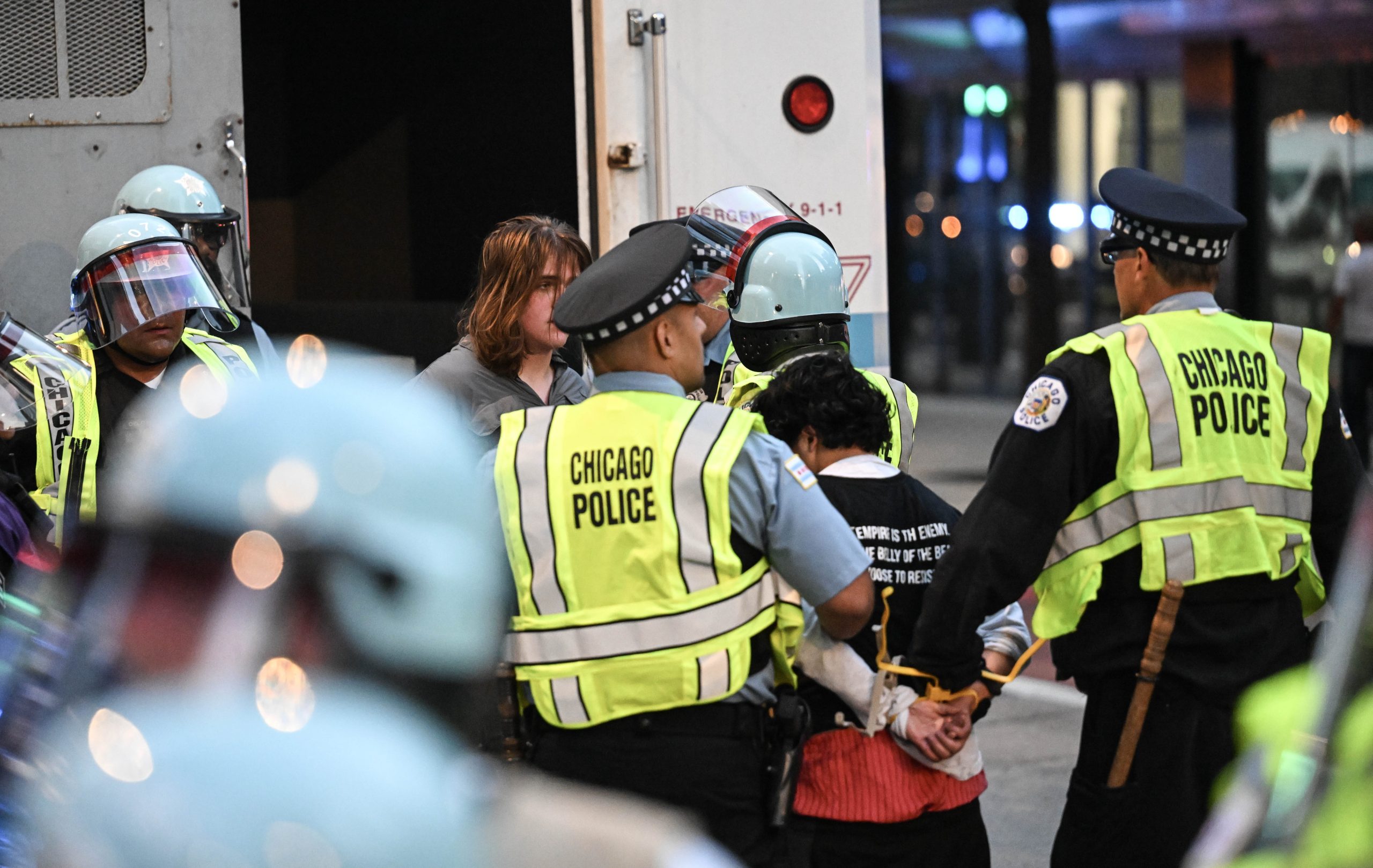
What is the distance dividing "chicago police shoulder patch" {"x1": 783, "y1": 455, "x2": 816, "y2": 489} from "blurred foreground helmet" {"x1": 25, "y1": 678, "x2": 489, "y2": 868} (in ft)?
4.76

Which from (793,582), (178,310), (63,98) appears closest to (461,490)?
(793,582)

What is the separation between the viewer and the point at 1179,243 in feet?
9.98

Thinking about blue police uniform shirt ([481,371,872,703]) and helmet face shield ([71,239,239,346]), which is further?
helmet face shield ([71,239,239,346])

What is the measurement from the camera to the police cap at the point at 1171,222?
3023mm

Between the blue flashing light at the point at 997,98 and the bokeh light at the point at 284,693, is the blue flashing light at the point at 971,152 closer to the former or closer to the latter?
the blue flashing light at the point at 997,98

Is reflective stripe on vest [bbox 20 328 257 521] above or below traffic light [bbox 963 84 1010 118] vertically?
below

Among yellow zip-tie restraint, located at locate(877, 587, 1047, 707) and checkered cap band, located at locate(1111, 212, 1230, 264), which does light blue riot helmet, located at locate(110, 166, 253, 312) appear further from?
checkered cap band, located at locate(1111, 212, 1230, 264)

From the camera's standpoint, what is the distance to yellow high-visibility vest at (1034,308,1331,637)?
288 centimetres

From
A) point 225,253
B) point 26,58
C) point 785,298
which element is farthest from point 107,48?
point 785,298

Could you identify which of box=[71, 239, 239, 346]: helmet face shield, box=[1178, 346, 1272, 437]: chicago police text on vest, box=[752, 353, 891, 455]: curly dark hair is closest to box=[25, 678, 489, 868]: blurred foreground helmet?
box=[752, 353, 891, 455]: curly dark hair

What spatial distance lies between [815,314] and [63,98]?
2606 mm

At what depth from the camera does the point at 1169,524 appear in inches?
113

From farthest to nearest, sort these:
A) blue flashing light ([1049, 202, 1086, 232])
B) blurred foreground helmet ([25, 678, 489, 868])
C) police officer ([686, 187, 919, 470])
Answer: blue flashing light ([1049, 202, 1086, 232]) < police officer ([686, 187, 919, 470]) < blurred foreground helmet ([25, 678, 489, 868])

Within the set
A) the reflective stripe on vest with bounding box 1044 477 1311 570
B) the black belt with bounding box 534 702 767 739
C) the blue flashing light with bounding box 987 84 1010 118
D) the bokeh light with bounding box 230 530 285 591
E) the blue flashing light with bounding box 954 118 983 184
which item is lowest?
the black belt with bounding box 534 702 767 739
